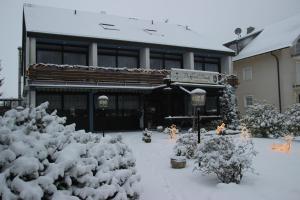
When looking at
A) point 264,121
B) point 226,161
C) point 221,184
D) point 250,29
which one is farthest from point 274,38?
point 221,184

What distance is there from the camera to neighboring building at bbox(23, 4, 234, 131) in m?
18.6

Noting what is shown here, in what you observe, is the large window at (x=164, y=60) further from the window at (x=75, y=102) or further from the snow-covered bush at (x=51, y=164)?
the snow-covered bush at (x=51, y=164)

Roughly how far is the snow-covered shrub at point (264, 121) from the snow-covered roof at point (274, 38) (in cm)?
929

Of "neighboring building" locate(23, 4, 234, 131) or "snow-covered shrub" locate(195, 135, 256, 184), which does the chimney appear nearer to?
"neighboring building" locate(23, 4, 234, 131)

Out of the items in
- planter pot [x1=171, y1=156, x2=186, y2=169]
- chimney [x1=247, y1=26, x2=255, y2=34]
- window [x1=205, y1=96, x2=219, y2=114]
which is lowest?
planter pot [x1=171, y1=156, x2=186, y2=169]

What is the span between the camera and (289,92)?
76.4 feet

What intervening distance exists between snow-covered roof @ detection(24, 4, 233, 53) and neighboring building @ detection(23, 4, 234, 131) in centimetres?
6

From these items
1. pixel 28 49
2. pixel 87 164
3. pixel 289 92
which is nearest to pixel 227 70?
pixel 289 92

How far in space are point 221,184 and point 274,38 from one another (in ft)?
72.8

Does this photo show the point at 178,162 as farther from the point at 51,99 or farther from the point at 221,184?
the point at 51,99

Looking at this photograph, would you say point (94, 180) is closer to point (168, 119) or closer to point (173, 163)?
point (173, 163)

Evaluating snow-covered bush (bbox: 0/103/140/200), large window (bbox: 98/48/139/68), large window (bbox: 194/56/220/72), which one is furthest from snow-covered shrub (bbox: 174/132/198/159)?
large window (bbox: 194/56/220/72)

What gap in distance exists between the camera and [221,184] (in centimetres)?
644

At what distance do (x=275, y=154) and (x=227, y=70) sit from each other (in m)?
15.7
